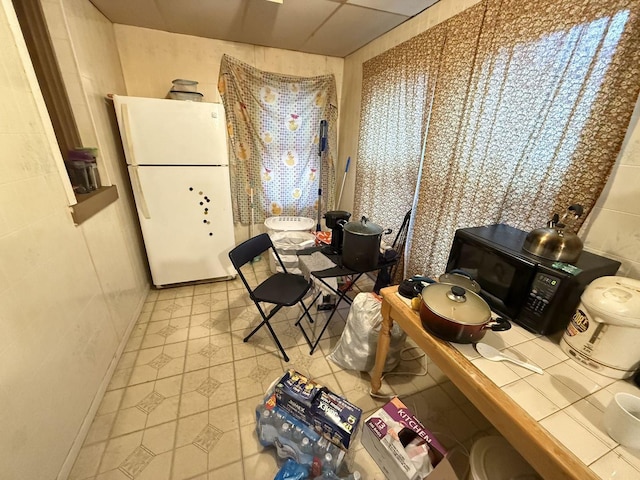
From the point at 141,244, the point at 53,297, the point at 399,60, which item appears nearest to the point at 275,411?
the point at 53,297

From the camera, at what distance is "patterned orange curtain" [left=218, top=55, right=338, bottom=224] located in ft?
8.52

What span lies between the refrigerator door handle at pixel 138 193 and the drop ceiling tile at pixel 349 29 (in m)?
1.92

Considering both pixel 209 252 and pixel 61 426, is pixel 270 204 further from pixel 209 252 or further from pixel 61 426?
pixel 61 426

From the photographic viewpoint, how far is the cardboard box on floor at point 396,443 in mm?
978

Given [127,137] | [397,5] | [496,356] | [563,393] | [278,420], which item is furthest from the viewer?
[127,137]

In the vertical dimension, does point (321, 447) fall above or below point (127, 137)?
below

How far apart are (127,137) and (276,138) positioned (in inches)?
52.8

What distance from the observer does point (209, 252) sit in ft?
8.14

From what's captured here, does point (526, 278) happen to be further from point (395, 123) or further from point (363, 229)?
point (395, 123)

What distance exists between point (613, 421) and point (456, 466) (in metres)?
0.80

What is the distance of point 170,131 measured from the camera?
2.05m

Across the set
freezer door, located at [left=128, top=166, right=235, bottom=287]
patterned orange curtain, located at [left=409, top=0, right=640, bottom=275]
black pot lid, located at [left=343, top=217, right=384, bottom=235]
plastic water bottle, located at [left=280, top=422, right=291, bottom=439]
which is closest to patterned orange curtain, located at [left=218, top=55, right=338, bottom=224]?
freezer door, located at [left=128, top=166, right=235, bottom=287]

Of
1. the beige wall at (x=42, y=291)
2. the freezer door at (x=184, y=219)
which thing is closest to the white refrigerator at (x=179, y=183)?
the freezer door at (x=184, y=219)

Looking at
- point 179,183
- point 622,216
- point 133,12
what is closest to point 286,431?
point 622,216
